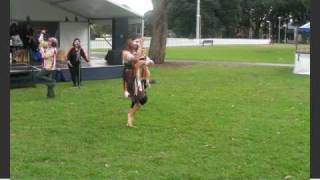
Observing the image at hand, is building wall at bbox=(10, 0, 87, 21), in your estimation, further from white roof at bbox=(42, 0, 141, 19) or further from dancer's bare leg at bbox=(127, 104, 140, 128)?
dancer's bare leg at bbox=(127, 104, 140, 128)

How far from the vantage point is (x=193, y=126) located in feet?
34.5

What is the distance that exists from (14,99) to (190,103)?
469cm

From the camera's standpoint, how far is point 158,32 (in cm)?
3048

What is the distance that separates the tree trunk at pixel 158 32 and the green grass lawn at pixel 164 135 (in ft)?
43.3

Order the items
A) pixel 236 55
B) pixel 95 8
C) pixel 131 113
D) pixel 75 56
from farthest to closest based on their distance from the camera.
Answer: pixel 236 55 < pixel 95 8 < pixel 75 56 < pixel 131 113

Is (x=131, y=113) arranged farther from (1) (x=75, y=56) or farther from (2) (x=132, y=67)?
(1) (x=75, y=56)

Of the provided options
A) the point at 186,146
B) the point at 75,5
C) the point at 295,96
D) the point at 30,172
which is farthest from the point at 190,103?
the point at 75,5

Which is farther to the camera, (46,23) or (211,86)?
(46,23)

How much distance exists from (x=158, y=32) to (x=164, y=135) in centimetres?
2136

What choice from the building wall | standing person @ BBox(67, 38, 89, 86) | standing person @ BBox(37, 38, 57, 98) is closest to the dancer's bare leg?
standing person @ BBox(37, 38, 57, 98)

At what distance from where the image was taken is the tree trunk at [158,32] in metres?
30.2

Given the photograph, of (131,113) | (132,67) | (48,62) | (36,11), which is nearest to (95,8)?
(36,11)

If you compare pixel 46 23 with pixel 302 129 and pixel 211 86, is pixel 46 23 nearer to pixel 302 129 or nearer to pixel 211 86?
pixel 211 86

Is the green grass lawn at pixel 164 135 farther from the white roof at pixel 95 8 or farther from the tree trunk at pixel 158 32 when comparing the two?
the tree trunk at pixel 158 32
